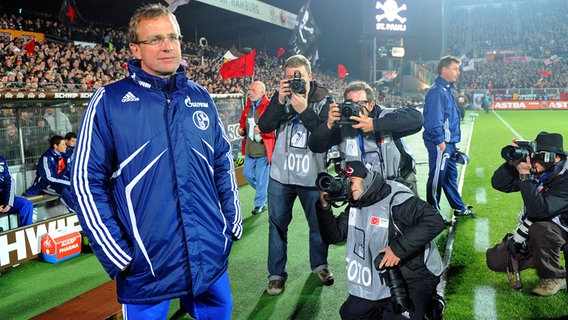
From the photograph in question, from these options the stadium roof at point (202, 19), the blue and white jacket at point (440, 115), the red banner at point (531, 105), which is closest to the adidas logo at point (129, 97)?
the blue and white jacket at point (440, 115)

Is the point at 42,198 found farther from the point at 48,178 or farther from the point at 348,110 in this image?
the point at 348,110

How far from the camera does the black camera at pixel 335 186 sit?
2773mm

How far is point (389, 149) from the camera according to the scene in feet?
12.3

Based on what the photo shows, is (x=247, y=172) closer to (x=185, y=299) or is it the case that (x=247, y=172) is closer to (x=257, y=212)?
(x=257, y=212)

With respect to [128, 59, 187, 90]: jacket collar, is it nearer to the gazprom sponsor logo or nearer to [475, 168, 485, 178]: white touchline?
the gazprom sponsor logo

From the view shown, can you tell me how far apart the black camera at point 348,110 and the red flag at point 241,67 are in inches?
353

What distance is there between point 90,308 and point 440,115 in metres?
4.46

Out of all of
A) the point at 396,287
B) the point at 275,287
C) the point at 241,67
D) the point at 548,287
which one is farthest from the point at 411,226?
the point at 241,67

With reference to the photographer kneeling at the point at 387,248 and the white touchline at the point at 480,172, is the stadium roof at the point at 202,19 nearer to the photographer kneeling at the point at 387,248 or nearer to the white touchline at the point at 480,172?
the white touchline at the point at 480,172

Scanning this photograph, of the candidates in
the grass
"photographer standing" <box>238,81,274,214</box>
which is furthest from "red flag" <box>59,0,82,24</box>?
the grass

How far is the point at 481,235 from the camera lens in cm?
573

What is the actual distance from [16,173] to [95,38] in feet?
47.2

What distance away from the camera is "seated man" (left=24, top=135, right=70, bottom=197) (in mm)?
6793

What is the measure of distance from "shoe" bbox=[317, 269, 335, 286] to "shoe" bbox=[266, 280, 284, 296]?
0.38 m
